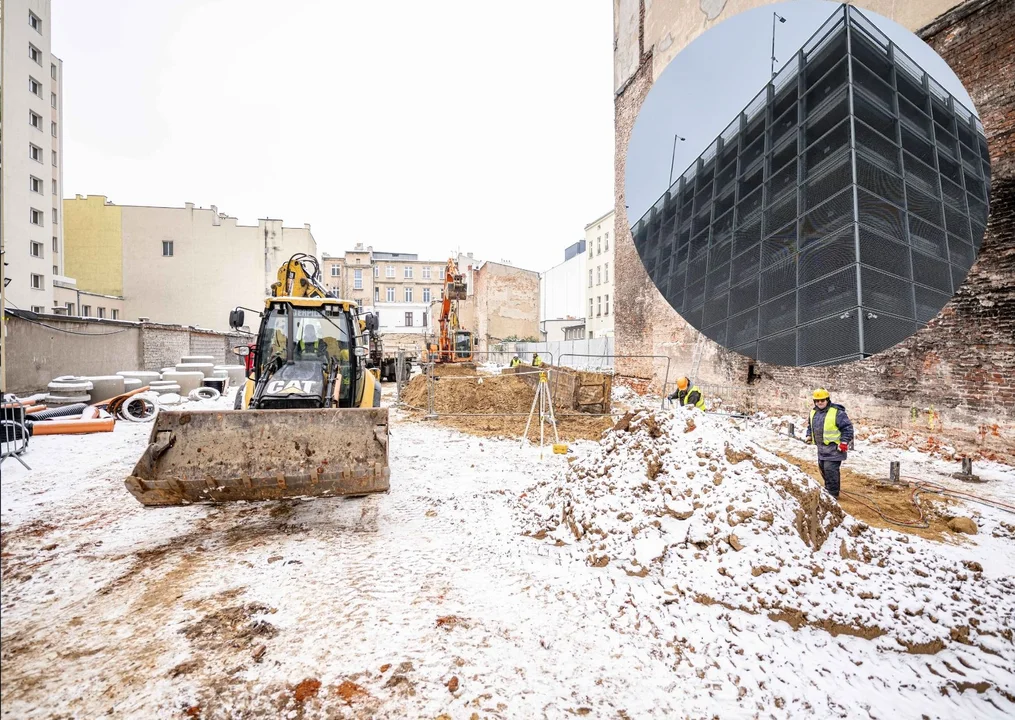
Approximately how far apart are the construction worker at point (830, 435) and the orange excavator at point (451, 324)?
51.5 feet

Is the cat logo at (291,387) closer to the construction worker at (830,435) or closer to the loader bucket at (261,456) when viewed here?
the loader bucket at (261,456)

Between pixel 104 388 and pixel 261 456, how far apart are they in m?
10.3

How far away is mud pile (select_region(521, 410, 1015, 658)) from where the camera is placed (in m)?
3.39

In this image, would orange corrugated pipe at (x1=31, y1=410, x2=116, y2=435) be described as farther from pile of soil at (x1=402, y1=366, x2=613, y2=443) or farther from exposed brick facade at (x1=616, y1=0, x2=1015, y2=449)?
exposed brick facade at (x1=616, y1=0, x2=1015, y2=449)

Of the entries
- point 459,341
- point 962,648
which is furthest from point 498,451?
point 459,341

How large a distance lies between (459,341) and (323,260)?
123ft

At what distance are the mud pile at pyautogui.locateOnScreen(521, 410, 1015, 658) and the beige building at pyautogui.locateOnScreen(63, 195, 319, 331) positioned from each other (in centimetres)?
3549

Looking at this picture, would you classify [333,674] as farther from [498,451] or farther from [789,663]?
[498,451]

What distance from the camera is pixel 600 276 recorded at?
3422 centimetres

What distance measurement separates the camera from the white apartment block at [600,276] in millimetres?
33094

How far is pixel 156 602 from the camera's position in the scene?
11.5 ft

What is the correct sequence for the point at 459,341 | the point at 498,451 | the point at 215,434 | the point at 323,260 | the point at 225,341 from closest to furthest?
the point at 215,434
the point at 498,451
the point at 459,341
the point at 225,341
the point at 323,260

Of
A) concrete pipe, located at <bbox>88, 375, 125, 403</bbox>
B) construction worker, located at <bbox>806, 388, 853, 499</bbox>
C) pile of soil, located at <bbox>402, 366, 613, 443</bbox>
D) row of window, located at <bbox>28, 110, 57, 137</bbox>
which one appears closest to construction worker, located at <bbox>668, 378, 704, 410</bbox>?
construction worker, located at <bbox>806, 388, 853, 499</bbox>

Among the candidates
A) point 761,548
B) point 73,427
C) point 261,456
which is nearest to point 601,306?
point 73,427
